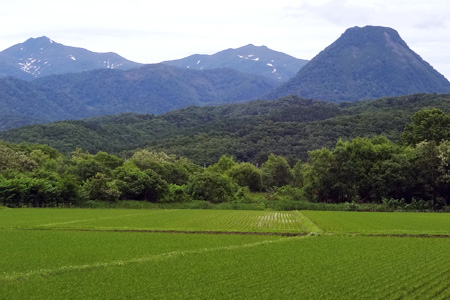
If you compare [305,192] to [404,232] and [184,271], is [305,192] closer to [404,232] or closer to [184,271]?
[404,232]

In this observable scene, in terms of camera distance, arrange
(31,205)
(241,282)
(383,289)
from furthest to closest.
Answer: (31,205), (241,282), (383,289)

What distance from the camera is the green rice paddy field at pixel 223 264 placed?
16.0 m

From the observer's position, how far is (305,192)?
7506cm

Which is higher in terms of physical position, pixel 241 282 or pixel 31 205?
pixel 241 282

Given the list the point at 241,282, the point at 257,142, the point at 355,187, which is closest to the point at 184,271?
the point at 241,282

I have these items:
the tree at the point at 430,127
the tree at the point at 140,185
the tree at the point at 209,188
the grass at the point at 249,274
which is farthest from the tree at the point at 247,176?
the grass at the point at 249,274

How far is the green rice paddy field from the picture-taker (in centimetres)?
1595

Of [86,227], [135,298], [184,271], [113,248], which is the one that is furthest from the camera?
[86,227]

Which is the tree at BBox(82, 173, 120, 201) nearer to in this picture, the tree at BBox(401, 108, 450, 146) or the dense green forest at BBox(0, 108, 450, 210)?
the dense green forest at BBox(0, 108, 450, 210)

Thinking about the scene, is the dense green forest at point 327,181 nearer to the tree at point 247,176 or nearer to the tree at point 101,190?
the tree at point 101,190

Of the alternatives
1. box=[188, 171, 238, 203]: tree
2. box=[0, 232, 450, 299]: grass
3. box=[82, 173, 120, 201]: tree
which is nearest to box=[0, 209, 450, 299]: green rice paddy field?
box=[0, 232, 450, 299]: grass

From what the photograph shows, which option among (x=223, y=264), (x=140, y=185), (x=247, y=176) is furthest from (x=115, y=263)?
(x=247, y=176)

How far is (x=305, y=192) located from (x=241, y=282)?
5908cm

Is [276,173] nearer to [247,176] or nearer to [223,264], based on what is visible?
[247,176]
